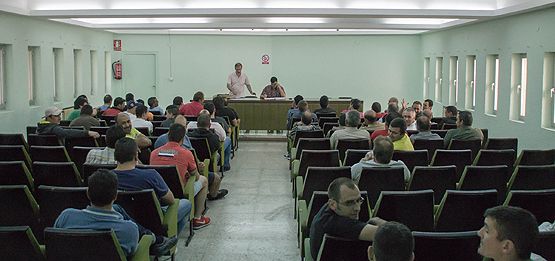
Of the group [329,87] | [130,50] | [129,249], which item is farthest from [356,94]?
[129,249]

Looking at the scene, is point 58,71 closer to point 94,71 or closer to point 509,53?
point 94,71

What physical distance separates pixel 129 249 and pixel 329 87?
19.2 meters

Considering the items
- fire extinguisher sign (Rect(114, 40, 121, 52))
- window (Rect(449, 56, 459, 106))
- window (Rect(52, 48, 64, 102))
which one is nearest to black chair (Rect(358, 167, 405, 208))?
window (Rect(52, 48, 64, 102))

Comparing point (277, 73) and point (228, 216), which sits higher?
point (277, 73)

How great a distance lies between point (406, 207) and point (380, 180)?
1.10 meters

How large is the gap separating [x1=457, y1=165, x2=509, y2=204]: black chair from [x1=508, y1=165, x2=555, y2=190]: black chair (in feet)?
0.44

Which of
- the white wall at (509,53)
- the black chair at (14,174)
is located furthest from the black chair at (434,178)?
the white wall at (509,53)

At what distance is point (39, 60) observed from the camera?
16125mm

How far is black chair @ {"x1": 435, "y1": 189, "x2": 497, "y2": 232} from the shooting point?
5.29 m

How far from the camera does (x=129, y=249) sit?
447 centimetres

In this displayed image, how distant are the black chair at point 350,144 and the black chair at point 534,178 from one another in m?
2.42

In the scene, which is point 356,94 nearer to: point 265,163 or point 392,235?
point 265,163

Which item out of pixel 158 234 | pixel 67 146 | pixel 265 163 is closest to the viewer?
pixel 158 234

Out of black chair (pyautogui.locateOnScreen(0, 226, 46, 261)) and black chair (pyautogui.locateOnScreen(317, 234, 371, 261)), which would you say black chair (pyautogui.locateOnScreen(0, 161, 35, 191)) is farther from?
black chair (pyautogui.locateOnScreen(317, 234, 371, 261))
